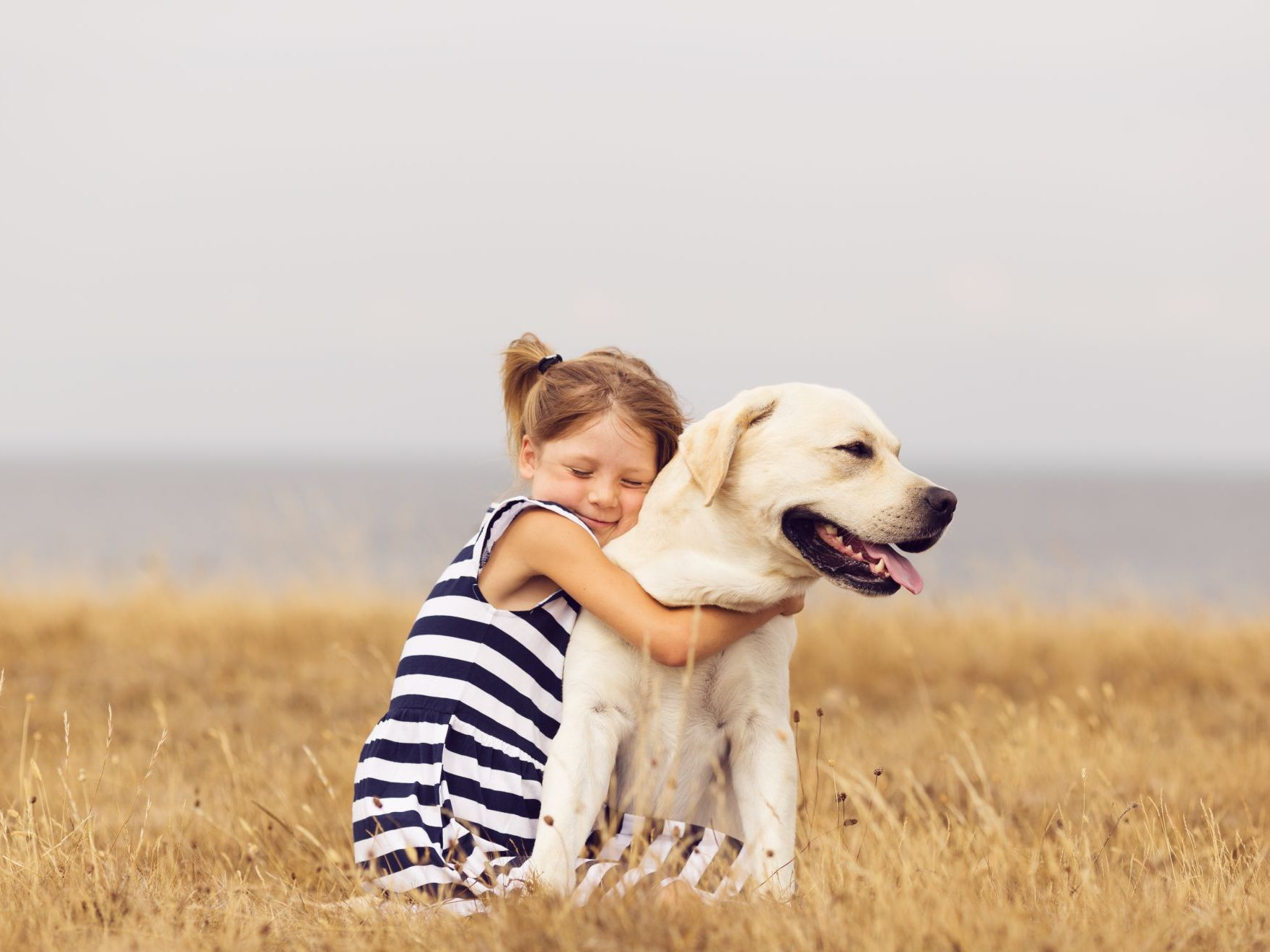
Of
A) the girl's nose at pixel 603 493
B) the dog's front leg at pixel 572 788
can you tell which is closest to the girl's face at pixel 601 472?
the girl's nose at pixel 603 493

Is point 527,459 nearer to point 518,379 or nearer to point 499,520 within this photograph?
point 518,379

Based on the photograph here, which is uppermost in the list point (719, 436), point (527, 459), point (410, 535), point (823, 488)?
point (719, 436)

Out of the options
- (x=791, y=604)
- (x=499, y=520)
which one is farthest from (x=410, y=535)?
(x=791, y=604)

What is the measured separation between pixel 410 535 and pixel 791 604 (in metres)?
7.34

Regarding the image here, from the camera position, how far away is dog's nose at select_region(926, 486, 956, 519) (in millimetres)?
2840

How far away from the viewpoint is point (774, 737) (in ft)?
9.33

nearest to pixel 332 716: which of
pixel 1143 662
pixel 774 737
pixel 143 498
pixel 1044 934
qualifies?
pixel 774 737

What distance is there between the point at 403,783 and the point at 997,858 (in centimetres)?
148

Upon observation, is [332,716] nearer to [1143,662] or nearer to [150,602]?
[150,602]

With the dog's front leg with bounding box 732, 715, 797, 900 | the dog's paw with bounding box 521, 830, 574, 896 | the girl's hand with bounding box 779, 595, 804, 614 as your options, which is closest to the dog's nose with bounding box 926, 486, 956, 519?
the girl's hand with bounding box 779, 595, 804, 614

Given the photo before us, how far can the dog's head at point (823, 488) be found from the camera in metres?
2.85

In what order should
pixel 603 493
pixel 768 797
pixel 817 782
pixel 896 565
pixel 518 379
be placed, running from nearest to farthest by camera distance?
1. pixel 768 797
2. pixel 896 565
3. pixel 817 782
4. pixel 603 493
5. pixel 518 379

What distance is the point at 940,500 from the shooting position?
9.34ft

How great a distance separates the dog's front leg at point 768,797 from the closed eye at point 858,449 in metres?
0.69
